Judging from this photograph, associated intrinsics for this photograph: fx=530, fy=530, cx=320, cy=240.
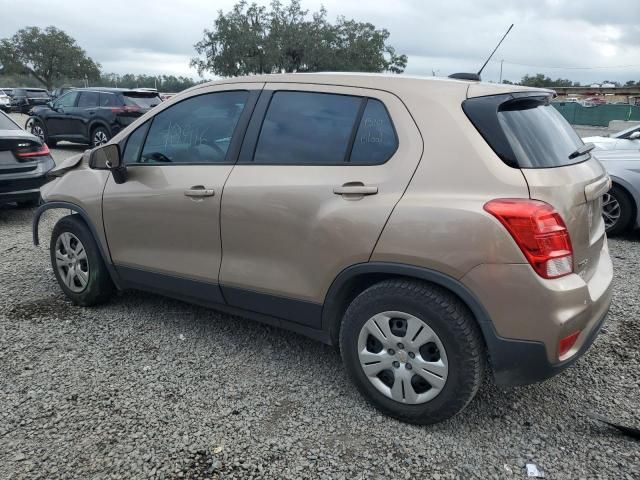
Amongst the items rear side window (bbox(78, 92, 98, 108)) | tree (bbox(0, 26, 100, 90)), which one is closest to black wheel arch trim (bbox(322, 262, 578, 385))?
rear side window (bbox(78, 92, 98, 108))

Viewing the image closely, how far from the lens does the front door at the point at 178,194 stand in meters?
3.25

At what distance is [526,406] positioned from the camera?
2.94 metres

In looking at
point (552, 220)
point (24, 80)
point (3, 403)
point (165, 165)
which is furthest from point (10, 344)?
point (24, 80)

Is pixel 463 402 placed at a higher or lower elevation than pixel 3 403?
higher

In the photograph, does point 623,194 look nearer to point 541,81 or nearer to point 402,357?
point 402,357

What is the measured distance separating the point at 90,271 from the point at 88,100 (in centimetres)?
1162

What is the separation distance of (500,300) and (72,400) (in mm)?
2342

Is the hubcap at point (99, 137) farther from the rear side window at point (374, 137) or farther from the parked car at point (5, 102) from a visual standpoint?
the parked car at point (5, 102)

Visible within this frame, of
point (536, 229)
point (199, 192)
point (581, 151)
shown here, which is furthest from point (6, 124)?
point (536, 229)

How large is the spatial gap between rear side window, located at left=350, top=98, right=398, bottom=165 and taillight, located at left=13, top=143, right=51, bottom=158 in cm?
571

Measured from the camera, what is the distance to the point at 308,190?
111 inches

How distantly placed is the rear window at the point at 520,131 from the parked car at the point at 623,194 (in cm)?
388

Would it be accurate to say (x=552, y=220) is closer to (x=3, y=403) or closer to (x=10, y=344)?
(x=3, y=403)

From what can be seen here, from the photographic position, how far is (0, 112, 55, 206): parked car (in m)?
6.61
